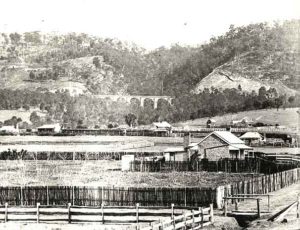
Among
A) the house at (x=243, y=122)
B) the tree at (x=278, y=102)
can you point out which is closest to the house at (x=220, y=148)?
the house at (x=243, y=122)

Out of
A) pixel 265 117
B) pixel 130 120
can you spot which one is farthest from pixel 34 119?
pixel 265 117

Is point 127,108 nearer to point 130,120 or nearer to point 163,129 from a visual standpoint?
point 130,120

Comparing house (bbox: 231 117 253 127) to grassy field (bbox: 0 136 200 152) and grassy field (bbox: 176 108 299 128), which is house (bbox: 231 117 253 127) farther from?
grassy field (bbox: 0 136 200 152)

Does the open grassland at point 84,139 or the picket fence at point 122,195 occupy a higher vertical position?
the open grassland at point 84,139

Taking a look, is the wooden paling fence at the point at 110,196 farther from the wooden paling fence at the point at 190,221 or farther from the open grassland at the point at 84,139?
the open grassland at the point at 84,139

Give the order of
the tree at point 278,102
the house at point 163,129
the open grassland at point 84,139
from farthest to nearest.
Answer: the tree at point 278,102, the house at point 163,129, the open grassland at point 84,139

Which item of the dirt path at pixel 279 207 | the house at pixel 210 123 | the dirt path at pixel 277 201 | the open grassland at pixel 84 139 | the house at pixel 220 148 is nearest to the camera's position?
the dirt path at pixel 279 207
